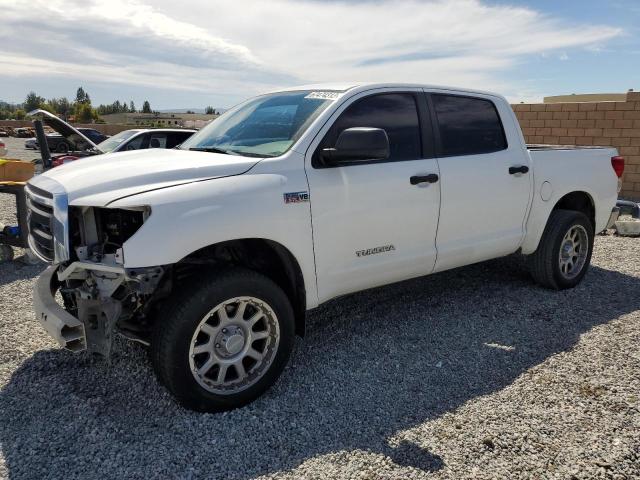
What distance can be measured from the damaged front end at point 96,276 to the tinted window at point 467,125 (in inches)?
99.6

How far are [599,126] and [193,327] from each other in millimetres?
10972

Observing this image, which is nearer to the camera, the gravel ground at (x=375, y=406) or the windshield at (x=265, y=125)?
the gravel ground at (x=375, y=406)

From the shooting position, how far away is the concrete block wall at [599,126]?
437 inches

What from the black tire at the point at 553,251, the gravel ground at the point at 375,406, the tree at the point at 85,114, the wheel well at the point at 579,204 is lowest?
the gravel ground at the point at 375,406

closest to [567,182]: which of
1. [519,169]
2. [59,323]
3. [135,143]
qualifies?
[519,169]

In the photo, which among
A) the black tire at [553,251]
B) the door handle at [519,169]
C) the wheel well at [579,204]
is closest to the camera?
the door handle at [519,169]

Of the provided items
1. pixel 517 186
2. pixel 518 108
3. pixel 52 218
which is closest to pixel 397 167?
pixel 517 186

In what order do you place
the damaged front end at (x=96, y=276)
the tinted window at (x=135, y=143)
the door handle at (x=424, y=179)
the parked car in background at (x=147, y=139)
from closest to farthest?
the damaged front end at (x=96, y=276)
the door handle at (x=424, y=179)
the tinted window at (x=135, y=143)
the parked car in background at (x=147, y=139)

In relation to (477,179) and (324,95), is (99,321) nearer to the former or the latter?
(324,95)

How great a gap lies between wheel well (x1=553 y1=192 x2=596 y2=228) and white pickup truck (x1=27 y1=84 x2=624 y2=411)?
1127 millimetres

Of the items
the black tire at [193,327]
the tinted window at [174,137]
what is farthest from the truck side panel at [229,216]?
the tinted window at [174,137]

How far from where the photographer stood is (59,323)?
3113 mm

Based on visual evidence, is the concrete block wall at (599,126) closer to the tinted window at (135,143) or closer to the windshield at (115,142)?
the tinted window at (135,143)

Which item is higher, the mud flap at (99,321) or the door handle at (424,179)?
the door handle at (424,179)
